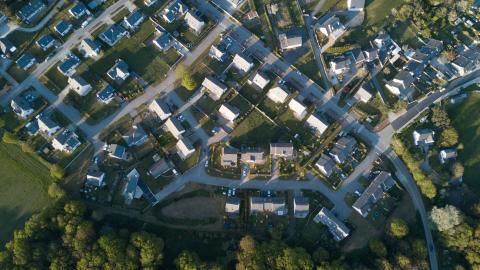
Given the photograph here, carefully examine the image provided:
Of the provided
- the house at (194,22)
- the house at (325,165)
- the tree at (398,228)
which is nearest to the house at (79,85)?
the house at (194,22)

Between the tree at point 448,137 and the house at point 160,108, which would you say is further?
the tree at point 448,137

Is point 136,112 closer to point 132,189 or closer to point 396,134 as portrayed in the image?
point 132,189

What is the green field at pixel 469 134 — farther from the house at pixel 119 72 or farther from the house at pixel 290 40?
the house at pixel 119 72

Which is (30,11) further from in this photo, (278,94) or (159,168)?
(278,94)

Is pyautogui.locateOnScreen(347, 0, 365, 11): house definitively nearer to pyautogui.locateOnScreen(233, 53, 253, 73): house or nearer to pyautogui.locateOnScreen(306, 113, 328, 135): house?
pyautogui.locateOnScreen(233, 53, 253, 73): house

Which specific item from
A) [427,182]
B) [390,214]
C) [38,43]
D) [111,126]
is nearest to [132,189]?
[111,126]
